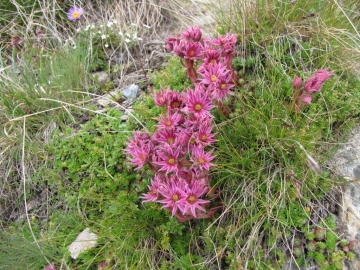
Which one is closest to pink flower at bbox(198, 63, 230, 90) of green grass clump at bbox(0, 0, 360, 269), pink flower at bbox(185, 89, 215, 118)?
pink flower at bbox(185, 89, 215, 118)

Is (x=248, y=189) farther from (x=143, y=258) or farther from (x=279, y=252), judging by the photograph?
(x=143, y=258)

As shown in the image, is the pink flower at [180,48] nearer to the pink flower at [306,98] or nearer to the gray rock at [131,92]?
the pink flower at [306,98]

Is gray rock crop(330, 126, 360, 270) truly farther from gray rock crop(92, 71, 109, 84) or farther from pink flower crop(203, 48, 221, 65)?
gray rock crop(92, 71, 109, 84)

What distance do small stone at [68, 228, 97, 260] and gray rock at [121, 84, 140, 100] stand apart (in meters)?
1.26

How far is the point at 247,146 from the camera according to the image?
254 cm

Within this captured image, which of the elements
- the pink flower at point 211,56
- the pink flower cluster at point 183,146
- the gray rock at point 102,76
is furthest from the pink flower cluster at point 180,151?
the gray rock at point 102,76

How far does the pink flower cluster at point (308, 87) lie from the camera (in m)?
2.19

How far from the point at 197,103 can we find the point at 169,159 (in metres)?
0.38

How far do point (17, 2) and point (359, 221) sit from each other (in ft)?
13.7

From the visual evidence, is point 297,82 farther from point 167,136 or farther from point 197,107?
point 167,136

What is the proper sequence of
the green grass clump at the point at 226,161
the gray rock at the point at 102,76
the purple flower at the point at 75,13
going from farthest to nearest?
1. the purple flower at the point at 75,13
2. the gray rock at the point at 102,76
3. the green grass clump at the point at 226,161

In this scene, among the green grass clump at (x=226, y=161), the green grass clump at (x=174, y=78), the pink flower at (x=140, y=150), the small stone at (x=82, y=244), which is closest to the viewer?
the pink flower at (x=140, y=150)

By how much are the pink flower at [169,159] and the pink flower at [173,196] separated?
3.7 inches

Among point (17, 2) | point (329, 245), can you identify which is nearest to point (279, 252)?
point (329, 245)
